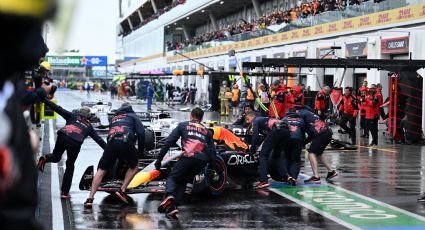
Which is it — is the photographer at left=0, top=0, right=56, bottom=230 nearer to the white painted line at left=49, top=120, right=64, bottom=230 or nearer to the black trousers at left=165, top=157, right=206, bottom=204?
the white painted line at left=49, top=120, right=64, bottom=230

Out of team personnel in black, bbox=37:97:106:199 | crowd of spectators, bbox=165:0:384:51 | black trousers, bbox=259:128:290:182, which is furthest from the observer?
crowd of spectators, bbox=165:0:384:51

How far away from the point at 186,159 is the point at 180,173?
0.70 feet

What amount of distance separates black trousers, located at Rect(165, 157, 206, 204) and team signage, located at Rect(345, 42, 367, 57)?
21.5 metres

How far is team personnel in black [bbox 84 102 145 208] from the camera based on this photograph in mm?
10438

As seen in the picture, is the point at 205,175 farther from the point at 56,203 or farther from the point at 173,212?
the point at 56,203

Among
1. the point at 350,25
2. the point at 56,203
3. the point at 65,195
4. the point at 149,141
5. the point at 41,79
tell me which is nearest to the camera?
the point at 41,79

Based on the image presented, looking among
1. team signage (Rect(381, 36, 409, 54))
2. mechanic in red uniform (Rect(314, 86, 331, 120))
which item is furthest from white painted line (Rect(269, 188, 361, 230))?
team signage (Rect(381, 36, 409, 54))

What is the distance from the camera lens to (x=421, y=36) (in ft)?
82.9

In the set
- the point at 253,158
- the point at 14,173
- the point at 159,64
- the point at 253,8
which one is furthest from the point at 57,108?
the point at 159,64

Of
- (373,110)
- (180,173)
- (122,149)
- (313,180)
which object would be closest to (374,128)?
(373,110)

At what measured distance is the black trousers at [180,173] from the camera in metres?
9.59

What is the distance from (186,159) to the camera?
9.59 m

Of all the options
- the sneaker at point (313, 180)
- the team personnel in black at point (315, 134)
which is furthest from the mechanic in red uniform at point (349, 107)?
the sneaker at point (313, 180)

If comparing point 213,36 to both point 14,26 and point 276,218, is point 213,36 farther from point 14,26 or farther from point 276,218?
point 14,26
